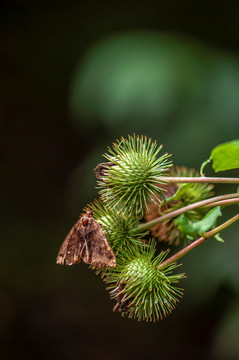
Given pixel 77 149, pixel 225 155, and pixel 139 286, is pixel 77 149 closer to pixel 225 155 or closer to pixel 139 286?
pixel 139 286

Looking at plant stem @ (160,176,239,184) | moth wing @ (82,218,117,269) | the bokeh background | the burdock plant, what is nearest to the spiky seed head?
the burdock plant

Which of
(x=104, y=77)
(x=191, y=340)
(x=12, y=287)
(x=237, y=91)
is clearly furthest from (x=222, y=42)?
(x=12, y=287)

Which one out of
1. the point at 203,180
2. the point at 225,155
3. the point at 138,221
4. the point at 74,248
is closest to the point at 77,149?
the point at 138,221

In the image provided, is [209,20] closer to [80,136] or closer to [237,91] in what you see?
[237,91]

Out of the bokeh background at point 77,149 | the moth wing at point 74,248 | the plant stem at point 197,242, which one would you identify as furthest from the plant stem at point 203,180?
the bokeh background at point 77,149

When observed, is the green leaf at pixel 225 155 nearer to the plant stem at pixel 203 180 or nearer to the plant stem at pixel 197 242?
the plant stem at pixel 203 180
